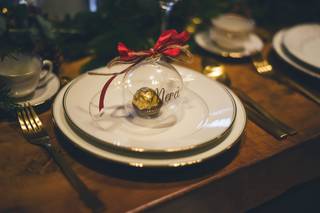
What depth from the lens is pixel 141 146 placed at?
458mm

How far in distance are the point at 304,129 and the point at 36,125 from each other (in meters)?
0.44

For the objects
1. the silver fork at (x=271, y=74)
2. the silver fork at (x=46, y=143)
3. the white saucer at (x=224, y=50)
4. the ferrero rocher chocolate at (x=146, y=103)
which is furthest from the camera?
the white saucer at (x=224, y=50)

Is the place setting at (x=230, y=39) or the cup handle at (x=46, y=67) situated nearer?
the cup handle at (x=46, y=67)

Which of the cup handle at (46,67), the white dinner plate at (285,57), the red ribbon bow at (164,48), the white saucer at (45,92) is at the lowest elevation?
the white dinner plate at (285,57)

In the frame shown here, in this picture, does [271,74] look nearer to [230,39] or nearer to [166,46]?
[230,39]

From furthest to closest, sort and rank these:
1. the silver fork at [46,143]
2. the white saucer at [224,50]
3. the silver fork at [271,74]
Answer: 1. the white saucer at [224,50]
2. the silver fork at [271,74]
3. the silver fork at [46,143]

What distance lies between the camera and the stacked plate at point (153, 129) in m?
0.45

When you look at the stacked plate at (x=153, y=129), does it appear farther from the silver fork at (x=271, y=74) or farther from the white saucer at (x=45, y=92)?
the silver fork at (x=271, y=74)

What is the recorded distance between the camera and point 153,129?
0.52m

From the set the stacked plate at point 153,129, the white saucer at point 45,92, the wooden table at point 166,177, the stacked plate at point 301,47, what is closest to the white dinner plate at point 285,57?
the stacked plate at point 301,47

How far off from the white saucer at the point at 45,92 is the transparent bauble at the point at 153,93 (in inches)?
5.3

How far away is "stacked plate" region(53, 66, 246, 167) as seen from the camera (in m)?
0.45

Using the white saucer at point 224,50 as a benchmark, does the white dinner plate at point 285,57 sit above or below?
above

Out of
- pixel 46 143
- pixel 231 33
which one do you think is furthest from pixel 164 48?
pixel 231 33
